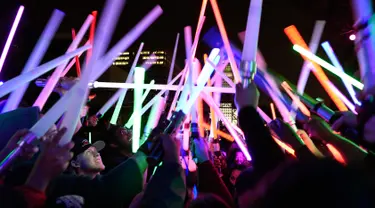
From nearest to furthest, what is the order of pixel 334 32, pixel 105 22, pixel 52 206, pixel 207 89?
pixel 52 206, pixel 105 22, pixel 207 89, pixel 334 32

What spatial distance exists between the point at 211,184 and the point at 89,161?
6.11 feet

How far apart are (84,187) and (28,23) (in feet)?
15.1

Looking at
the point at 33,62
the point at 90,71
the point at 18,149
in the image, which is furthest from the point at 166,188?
the point at 33,62

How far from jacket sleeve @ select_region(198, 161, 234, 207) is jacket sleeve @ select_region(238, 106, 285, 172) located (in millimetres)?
512

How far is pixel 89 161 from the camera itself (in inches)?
146

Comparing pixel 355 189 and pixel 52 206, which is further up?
pixel 52 206

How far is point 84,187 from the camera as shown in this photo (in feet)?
8.43

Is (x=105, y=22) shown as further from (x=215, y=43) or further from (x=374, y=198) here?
(x=374, y=198)

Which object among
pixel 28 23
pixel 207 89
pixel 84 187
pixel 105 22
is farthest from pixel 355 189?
pixel 28 23

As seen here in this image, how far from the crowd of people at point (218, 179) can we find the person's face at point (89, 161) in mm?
935

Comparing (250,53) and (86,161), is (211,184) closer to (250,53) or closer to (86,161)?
(250,53)

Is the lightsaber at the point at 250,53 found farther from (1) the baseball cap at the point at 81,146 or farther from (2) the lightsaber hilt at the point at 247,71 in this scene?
(1) the baseball cap at the point at 81,146

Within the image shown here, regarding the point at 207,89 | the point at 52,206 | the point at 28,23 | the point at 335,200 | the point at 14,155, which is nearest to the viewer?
the point at 335,200

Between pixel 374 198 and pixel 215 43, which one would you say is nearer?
pixel 374 198
